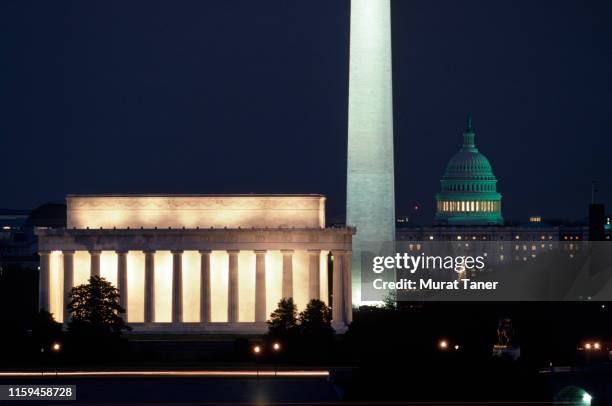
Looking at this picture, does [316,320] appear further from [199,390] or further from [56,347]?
[199,390]

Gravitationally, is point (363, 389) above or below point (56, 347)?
below

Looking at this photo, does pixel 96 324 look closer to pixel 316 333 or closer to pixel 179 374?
pixel 316 333

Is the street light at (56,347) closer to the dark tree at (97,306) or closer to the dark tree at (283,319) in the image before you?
the dark tree at (97,306)

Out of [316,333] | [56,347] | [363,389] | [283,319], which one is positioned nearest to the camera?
[363,389]

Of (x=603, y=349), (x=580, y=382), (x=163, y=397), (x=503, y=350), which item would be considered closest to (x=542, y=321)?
(x=603, y=349)

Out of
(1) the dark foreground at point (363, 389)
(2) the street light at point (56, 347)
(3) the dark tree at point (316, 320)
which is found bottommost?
(1) the dark foreground at point (363, 389)

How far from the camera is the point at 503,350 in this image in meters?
166

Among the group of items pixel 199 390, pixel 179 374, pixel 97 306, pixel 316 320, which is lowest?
pixel 199 390

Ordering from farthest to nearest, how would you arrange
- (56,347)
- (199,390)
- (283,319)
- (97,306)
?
(97,306) < (283,319) < (56,347) < (199,390)

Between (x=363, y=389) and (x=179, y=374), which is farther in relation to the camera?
(x=179, y=374)

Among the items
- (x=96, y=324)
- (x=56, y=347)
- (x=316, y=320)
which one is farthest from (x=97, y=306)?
(x=316, y=320)

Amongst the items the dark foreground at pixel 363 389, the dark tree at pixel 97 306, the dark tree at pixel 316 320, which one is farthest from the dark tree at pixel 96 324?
the dark foreground at pixel 363 389

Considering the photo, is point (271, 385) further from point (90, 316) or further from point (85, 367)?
point (90, 316)

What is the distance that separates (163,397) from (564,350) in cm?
4082
